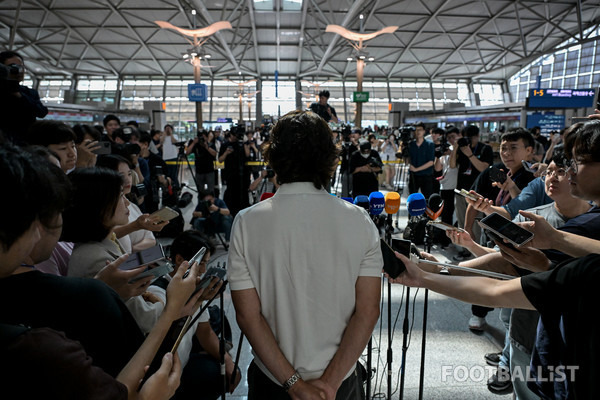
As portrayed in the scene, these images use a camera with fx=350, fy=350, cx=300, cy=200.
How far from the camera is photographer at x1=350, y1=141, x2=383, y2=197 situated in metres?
5.16

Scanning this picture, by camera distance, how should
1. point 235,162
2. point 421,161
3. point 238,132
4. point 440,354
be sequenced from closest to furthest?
point 440,354 < point 235,162 < point 238,132 < point 421,161

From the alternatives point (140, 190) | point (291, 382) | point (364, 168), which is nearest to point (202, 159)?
point (364, 168)

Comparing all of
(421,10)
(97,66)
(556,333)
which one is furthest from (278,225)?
(97,66)

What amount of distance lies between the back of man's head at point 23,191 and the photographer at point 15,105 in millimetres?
2042

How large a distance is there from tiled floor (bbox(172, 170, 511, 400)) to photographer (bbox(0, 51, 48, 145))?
1.62 metres

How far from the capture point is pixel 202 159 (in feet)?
19.9

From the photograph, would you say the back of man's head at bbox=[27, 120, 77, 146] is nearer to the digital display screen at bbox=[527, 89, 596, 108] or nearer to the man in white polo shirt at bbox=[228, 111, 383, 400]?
the man in white polo shirt at bbox=[228, 111, 383, 400]

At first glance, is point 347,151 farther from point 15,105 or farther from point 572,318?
point 572,318

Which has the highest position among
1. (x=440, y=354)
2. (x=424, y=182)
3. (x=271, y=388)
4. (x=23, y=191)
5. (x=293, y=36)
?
(x=293, y=36)

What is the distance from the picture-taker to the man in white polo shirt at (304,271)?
1012mm

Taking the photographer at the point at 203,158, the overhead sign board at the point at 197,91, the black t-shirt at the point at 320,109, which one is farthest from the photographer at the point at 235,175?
the overhead sign board at the point at 197,91

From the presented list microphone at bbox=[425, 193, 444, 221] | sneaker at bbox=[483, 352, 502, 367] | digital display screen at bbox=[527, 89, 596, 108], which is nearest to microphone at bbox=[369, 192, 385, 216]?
microphone at bbox=[425, 193, 444, 221]

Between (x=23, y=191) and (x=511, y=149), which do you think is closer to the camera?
(x=23, y=191)

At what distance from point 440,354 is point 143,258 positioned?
2208 mm
